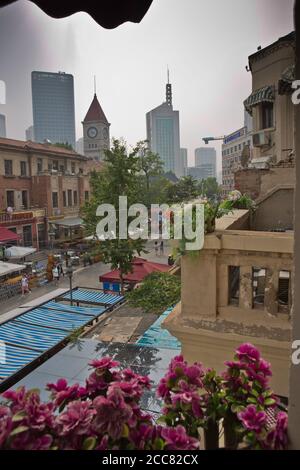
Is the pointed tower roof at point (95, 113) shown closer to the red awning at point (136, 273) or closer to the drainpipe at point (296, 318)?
the red awning at point (136, 273)

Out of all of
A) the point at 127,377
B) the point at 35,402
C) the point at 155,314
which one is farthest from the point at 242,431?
the point at 155,314

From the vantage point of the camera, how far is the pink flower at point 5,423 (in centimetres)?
135

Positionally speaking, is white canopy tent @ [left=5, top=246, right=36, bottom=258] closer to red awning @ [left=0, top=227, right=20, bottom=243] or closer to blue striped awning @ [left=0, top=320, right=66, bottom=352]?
red awning @ [left=0, top=227, right=20, bottom=243]

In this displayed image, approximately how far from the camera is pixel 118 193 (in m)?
16.9

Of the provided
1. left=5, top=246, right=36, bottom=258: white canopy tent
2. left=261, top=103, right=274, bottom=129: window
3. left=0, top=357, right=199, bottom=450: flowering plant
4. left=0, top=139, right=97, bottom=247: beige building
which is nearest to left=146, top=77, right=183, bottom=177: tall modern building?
left=0, top=139, right=97, bottom=247: beige building

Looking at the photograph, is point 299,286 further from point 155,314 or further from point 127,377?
point 155,314

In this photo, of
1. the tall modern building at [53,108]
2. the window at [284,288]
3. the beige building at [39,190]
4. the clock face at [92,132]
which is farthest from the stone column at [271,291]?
the tall modern building at [53,108]

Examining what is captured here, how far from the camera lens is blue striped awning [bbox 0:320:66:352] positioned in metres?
8.95

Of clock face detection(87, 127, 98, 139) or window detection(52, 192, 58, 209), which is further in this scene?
clock face detection(87, 127, 98, 139)

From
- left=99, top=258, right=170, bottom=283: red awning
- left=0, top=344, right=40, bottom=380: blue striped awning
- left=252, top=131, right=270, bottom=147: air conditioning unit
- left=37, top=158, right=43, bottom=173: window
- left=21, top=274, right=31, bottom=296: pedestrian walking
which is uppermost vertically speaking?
left=37, top=158, right=43, bottom=173: window

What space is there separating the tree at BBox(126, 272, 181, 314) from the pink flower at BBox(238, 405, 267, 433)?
29.5 feet

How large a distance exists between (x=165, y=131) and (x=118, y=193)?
459 feet

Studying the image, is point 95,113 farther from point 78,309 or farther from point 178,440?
point 178,440

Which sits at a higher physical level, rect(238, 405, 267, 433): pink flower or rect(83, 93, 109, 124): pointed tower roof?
rect(83, 93, 109, 124): pointed tower roof
